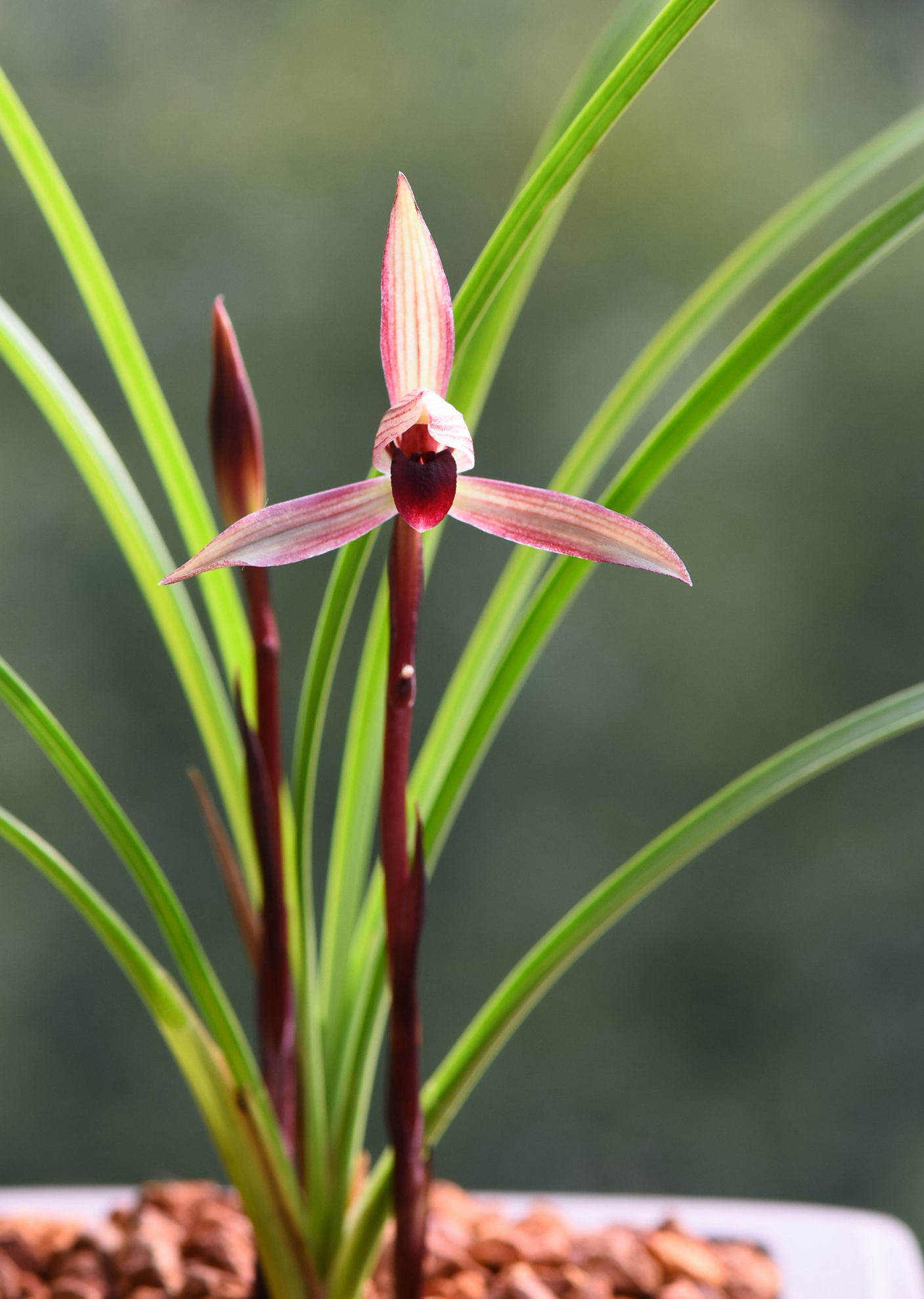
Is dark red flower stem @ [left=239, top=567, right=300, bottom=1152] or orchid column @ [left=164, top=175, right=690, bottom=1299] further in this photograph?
dark red flower stem @ [left=239, top=567, right=300, bottom=1152]

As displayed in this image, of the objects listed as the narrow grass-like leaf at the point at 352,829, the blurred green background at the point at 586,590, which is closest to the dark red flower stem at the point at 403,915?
the narrow grass-like leaf at the point at 352,829

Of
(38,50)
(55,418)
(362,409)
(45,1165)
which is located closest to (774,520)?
(362,409)

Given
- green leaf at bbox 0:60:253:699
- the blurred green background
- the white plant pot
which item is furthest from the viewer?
the blurred green background

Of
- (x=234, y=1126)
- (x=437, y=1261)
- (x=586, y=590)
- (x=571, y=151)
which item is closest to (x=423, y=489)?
(x=571, y=151)

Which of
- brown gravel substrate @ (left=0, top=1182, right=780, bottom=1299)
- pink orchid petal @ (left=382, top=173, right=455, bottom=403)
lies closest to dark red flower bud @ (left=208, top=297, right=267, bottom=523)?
pink orchid petal @ (left=382, top=173, right=455, bottom=403)

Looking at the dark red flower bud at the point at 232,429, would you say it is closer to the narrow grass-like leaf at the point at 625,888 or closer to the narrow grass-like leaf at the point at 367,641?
the narrow grass-like leaf at the point at 367,641

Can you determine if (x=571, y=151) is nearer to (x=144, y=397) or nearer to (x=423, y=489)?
(x=423, y=489)

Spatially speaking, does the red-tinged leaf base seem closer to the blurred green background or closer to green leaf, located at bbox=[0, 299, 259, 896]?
green leaf, located at bbox=[0, 299, 259, 896]
